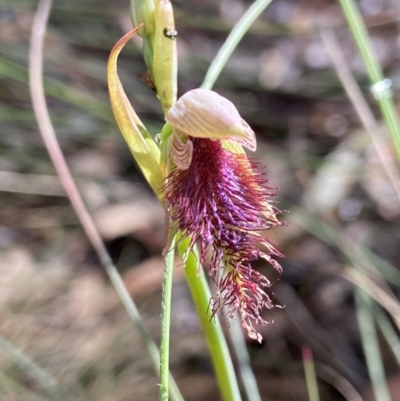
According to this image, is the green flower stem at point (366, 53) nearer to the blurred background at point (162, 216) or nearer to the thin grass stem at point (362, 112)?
the thin grass stem at point (362, 112)

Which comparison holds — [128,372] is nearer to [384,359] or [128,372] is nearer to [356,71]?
[384,359]

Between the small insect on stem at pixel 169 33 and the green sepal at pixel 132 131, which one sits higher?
the small insect on stem at pixel 169 33

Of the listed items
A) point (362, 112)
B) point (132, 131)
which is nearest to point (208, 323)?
point (132, 131)

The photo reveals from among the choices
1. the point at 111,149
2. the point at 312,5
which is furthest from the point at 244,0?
the point at 111,149

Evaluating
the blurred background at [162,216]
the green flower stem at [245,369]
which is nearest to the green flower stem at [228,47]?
the green flower stem at [245,369]

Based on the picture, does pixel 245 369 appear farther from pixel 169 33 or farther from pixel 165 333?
pixel 169 33
